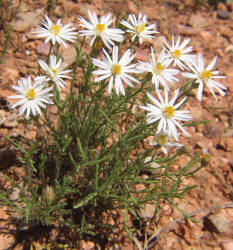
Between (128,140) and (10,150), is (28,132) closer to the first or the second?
(10,150)

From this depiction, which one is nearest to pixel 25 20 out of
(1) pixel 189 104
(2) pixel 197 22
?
(1) pixel 189 104

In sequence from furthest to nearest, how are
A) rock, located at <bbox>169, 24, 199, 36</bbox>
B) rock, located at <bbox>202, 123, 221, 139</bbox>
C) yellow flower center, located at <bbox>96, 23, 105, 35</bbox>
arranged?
rock, located at <bbox>169, 24, 199, 36</bbox>, rock, located at <bbox>202, 123, 221, 139</bbox>, yellow flower center, located at <bbox>96, 23, 105, 35</bbox>

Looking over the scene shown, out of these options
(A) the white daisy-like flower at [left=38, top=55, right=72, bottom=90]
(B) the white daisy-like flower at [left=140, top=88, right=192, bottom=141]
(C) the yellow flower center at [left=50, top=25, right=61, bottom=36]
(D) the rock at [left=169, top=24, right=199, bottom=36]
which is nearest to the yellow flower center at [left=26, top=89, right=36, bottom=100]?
(A) the white daisy-like flower at [left=38, top=55, right=72, bottom=90]

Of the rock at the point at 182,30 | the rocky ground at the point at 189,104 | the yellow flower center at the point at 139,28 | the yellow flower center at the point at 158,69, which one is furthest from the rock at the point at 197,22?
the yellow flower center at the point at 158,69

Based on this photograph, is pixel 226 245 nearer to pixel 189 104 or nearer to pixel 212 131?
pixel 212 131

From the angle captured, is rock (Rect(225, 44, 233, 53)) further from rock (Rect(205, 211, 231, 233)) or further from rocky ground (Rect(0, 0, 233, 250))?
rock (Rect(205, 211, 231, 233))

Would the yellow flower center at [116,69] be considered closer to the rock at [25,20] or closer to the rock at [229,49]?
the rock at [25,20]

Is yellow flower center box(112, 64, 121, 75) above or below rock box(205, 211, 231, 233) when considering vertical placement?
above

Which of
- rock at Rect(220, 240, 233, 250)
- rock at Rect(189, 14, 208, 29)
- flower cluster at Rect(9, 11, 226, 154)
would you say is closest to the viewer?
flower cluster at Rect(9, 11, 226, 154)
